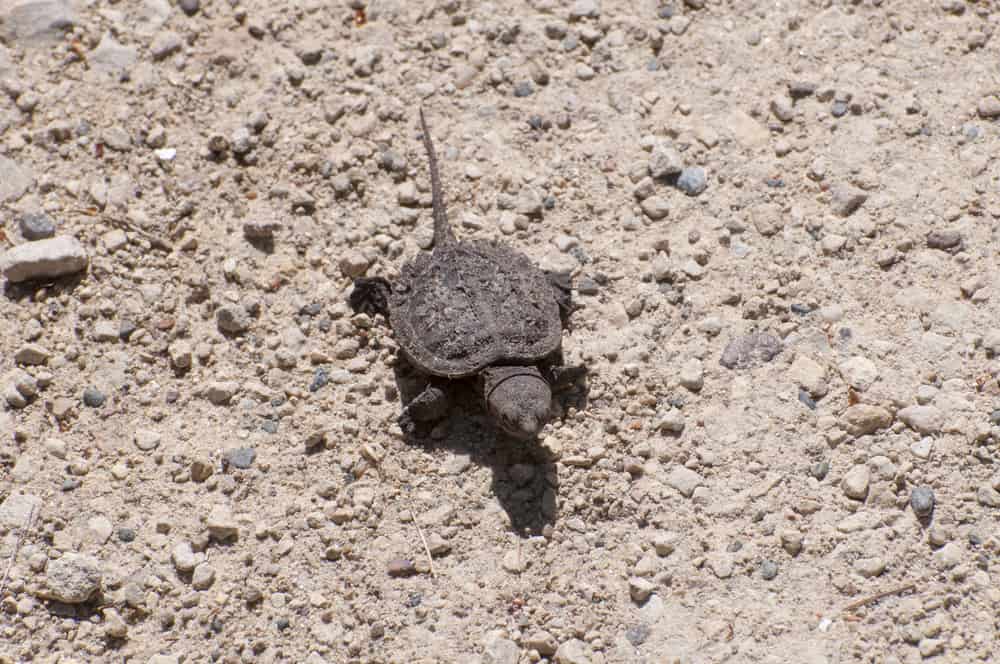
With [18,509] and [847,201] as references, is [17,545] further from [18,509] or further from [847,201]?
[847,201]

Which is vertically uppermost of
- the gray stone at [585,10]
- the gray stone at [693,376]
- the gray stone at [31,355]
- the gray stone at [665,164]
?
the gray stone at [585,10]

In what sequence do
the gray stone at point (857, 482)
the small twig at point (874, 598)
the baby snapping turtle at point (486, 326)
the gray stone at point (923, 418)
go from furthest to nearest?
the baby snapping turtle at point (486, 326), the gray stone at point (923, 418), the gray stone at point (857, 482), the small twig at point (874, 598)

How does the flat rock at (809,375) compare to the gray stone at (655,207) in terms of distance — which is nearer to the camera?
the flat rock at (809,375)

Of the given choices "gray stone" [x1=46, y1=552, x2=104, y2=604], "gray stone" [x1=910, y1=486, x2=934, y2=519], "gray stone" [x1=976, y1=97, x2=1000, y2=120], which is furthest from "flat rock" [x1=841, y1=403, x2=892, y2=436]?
"gray stone" [x1=46, y1=552, x2=104, y2=604]

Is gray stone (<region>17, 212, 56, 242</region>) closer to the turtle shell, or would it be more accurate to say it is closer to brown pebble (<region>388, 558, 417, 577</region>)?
the turtle shell

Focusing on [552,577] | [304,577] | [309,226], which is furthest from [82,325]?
[552,577]

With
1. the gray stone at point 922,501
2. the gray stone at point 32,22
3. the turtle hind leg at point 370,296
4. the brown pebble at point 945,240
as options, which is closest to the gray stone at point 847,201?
the brown pebble at point 945,240

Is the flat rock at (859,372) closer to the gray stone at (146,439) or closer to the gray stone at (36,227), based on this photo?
the gray stone at (146,439)
